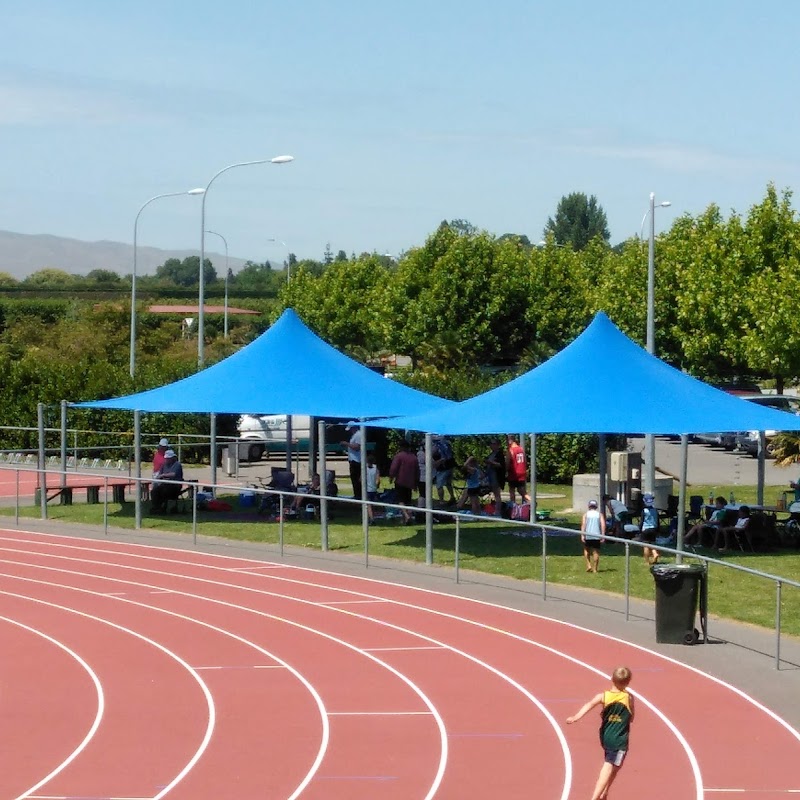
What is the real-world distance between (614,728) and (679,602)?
272 inches

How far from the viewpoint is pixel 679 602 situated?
1747 centimetres

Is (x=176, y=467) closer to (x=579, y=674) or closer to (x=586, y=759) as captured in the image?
(x=579, y=674)

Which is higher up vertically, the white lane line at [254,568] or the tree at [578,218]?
the tree at [578,218]

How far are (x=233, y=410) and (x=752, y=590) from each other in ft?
36.1

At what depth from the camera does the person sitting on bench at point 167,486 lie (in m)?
29.3

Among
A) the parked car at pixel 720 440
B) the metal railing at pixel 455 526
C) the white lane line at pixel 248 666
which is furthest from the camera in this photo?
the parked car at pixel 720 440

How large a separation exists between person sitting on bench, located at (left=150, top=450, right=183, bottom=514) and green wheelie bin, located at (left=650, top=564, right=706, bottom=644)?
13520 millimetres

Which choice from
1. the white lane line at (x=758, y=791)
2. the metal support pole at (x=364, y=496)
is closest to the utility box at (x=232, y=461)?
the metal support pole at (x=364, y=496)

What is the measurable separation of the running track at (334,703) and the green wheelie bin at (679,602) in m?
0.60

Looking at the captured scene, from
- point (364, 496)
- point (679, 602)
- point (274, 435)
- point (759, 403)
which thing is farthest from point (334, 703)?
point (759, 403)

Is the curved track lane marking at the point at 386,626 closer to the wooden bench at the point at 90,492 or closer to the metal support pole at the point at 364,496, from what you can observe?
the metal support pole at the point at 364,496

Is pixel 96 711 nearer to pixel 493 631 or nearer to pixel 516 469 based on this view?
pixel 493 631

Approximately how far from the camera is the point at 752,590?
21.0m

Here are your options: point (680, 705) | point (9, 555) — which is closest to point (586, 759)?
point (680, 705)
